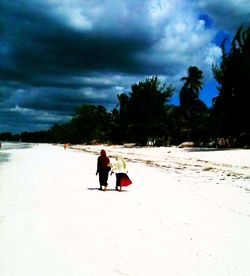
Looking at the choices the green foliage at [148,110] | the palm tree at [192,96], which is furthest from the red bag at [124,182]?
the palm tree at [192,96]

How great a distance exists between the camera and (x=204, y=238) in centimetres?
813

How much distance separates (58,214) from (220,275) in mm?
5425

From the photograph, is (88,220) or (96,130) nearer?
(88,220)

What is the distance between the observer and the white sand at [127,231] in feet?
21.7

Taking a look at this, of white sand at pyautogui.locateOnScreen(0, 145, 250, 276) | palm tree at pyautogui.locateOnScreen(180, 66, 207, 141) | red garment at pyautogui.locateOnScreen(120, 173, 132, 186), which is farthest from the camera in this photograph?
palm tree at pyautogui.locateOnScreen(180, 66, 207, 141)

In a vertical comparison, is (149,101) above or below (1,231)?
above

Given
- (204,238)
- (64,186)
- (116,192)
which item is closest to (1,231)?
(204,238)

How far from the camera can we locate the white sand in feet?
21.7

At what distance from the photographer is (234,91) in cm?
3975

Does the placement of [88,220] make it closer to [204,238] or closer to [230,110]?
[204,238]

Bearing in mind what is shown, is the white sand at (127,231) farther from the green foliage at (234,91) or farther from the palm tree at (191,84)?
the palm tree at (191,84)

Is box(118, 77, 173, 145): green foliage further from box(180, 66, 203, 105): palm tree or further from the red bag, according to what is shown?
the red bag

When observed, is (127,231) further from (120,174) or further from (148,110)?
(148,110)

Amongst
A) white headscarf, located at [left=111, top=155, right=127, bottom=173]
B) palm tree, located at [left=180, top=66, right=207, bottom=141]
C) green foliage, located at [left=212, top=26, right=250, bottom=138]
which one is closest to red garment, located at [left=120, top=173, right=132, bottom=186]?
white headscarf, located at [left=111, top=155, right=127, bottom=173]
